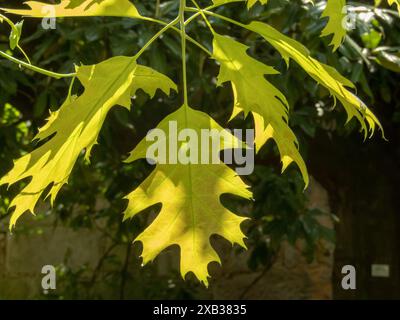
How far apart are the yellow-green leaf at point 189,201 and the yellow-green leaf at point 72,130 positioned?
0.16 feet

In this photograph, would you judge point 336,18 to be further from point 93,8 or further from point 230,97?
point 230,97

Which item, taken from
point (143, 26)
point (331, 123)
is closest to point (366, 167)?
point (331, 123)

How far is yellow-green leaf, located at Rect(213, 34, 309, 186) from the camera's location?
0.53 metres

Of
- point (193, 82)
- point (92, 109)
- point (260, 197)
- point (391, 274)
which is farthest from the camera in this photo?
point (391, 274)

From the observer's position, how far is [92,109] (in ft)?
1.66

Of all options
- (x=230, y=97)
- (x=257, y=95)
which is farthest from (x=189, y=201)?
(x=230, y=97)

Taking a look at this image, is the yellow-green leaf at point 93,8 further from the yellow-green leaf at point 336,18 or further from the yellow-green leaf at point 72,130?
the yellow-green leaf at point 336,18

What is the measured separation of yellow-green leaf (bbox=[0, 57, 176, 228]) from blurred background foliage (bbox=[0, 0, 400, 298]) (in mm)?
757

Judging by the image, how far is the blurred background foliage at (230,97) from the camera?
1484 millimetres

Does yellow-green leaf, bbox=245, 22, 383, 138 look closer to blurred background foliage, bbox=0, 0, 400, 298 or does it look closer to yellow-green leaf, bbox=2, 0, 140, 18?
yellow-green leaf, bbox=2, 0, 140, 18

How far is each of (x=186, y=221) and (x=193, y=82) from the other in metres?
1.07

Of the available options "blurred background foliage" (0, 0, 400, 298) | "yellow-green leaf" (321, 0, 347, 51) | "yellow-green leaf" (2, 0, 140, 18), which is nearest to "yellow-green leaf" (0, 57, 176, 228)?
"yellow-green leaf" (2, 0, 140, 18)

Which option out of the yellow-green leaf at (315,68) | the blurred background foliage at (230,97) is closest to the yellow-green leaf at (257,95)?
the yellow-green leaf at (315,68)

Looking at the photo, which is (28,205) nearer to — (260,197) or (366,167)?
(260,197)
